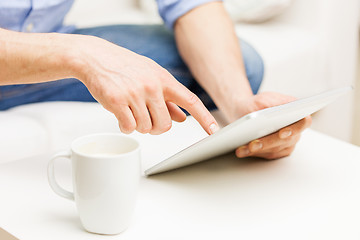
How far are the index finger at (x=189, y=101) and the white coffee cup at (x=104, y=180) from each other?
3.7 inches

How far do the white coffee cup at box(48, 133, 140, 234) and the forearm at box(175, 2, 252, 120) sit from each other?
43cm

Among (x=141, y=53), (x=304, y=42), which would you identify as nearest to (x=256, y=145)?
(x=141, y=53)

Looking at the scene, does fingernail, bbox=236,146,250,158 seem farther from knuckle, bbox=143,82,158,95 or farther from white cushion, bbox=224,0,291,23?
white cushion, bbox=224,0,291,23

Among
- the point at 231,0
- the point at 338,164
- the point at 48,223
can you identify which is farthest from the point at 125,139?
the point at 231,0

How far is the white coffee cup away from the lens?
0.60 metres

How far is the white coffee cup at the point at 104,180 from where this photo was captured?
596 millimetres

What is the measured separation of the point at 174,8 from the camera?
4.08ft

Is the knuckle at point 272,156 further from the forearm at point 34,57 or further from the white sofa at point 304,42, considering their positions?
the white sofa at point 304,42

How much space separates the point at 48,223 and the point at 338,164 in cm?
47

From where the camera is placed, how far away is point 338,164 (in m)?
0.87

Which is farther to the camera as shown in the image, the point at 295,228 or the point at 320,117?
the point at 320,117

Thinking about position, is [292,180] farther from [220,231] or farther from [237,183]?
[220,231]

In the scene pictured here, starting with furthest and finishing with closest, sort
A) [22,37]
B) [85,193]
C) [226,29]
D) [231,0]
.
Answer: [231,0] → [226,29] → [22,37] → [85,193]

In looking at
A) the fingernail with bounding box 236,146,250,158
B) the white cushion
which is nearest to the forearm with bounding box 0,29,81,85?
the fingernail with bounding box 236,146,250,158
